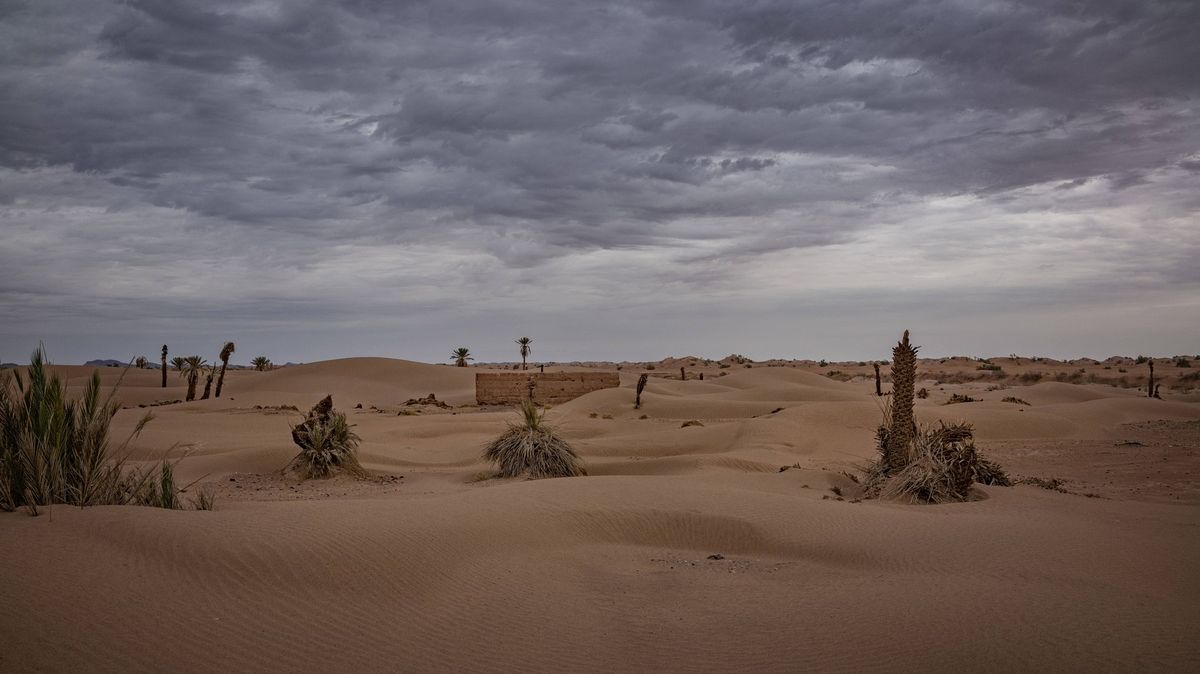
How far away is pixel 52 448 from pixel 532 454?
931 cm

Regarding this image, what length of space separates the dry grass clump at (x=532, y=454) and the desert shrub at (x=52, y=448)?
26.5ft

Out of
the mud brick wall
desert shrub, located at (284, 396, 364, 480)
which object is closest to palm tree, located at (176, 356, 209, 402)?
the mud brick wall

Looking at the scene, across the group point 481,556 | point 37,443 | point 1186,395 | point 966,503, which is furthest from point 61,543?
point 1186,395

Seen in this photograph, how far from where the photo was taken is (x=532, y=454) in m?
15.5

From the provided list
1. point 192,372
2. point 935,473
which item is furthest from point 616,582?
point 192,372

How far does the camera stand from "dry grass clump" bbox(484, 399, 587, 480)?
1539 cm

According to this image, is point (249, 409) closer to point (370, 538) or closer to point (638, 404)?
point (638, 404)

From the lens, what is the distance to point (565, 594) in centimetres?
673

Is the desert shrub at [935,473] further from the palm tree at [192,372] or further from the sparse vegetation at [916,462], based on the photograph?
the palm tree at [192,372]

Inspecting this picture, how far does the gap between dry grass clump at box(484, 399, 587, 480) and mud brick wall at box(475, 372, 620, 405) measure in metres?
18.7

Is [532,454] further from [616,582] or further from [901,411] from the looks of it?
[616,582]

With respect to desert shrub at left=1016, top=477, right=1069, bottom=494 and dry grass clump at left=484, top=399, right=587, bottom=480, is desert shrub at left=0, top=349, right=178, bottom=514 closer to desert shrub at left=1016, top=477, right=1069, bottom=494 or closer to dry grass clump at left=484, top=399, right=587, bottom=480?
dry grass clump at left=484, top=399, right=587, bottom=480

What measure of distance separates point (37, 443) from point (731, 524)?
7.14 metres

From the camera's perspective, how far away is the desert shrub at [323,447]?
1478 centimetres
